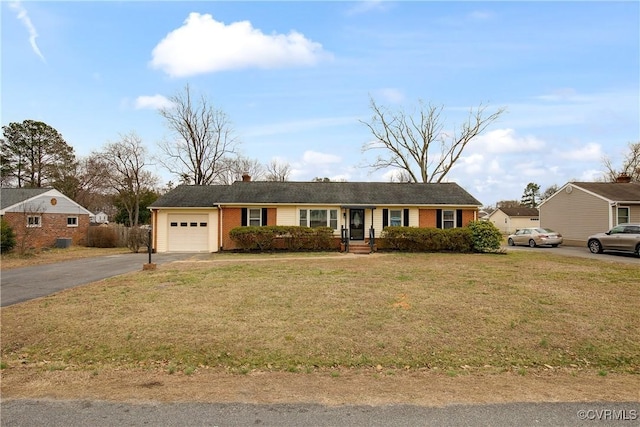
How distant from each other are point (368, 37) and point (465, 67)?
17.9 ft

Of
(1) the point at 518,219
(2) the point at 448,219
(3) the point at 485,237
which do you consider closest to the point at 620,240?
(3) the point at 485,237

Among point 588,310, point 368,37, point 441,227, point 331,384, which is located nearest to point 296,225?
point 441,227

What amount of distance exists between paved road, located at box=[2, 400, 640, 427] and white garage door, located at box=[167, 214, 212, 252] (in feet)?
57.8

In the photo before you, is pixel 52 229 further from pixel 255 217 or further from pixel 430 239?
pixel 430 239

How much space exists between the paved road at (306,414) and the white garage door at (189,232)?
57.8 ft

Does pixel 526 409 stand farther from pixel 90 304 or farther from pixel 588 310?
pixel 90 304

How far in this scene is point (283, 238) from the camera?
19844 millimetres

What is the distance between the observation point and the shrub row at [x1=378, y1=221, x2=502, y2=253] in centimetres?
1927

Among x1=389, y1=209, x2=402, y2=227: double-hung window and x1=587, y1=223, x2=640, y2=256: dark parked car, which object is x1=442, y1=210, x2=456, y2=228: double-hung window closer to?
x1=389, y1=209, x2=402, y2=227: double-hung window

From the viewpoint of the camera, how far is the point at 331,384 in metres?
4.18

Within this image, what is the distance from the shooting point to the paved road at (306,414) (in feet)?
10.7

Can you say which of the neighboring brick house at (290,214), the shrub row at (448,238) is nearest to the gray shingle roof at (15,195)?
the neighboring brick house at (290,214)

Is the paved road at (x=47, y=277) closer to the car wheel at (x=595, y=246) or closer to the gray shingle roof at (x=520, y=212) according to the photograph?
the car wheel at (x=595, y=246)

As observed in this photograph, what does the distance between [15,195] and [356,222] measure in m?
24.5
